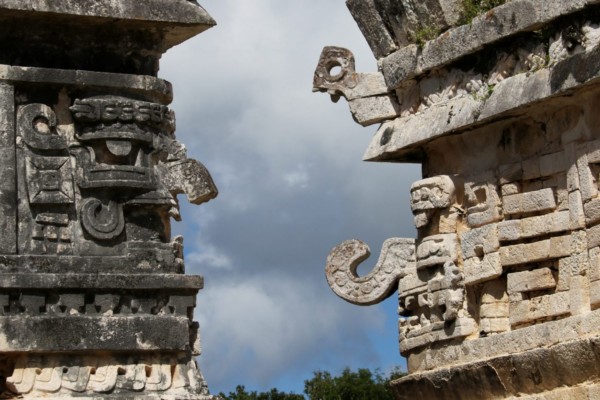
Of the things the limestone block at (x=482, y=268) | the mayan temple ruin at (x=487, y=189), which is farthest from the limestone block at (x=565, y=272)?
the limestone block at (x=482, y=268)

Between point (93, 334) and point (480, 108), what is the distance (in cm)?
342

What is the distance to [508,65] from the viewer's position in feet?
35.7

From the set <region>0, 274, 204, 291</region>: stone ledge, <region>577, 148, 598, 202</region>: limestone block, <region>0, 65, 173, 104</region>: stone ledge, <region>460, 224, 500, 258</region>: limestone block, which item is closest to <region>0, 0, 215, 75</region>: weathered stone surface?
<region>0, 65, 173, 104</region>: stone ledge

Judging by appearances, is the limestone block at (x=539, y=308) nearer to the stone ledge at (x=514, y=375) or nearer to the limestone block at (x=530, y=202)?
the stone ledge at (x=514, y=375)

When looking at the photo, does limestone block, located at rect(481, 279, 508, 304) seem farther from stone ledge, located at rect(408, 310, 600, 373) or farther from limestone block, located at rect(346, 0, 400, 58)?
limestone block, located at rect(346, 0, 400, 58)

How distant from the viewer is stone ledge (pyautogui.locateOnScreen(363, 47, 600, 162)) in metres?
10.1

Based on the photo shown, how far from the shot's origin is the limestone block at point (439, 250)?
11320mm

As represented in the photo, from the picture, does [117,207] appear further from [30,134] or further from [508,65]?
[508,65]

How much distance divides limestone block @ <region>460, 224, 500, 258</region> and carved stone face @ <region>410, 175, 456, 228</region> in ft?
0.94

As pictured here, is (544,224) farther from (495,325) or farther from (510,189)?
(495,325)

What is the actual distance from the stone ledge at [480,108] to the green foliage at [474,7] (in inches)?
21.5

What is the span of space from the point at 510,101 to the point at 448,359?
1.89 m

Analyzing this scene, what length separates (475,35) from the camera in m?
11.0

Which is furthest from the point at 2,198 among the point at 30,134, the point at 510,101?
the point at 510,101
